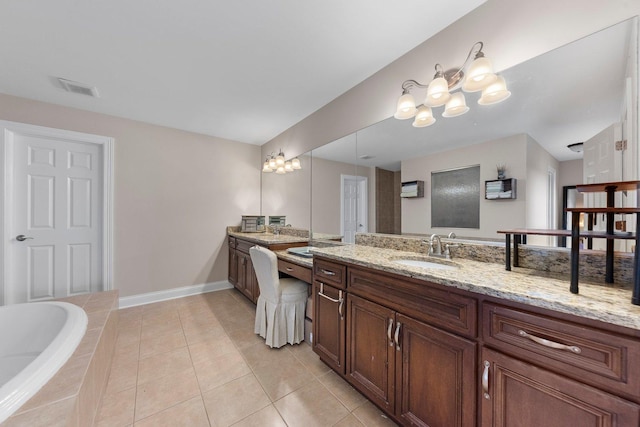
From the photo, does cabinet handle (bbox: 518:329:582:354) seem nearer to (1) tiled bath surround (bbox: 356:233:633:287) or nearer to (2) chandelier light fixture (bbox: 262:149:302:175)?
(1) tiled bath surround (bbox: 356:233:633:287)

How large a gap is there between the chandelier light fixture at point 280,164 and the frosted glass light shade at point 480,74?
2.10 m

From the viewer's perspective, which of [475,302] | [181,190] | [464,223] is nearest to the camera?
[475,302]

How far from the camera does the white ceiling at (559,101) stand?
104cm

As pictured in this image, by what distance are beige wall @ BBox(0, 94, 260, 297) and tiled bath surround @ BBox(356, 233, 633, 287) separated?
2.97 metres

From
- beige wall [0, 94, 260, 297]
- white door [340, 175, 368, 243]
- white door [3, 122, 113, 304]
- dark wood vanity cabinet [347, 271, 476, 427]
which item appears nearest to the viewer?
dark wood vanity cabinet [347, 271, 476, 427]

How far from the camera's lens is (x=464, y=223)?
A: 1540mm

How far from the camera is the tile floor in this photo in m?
1.36

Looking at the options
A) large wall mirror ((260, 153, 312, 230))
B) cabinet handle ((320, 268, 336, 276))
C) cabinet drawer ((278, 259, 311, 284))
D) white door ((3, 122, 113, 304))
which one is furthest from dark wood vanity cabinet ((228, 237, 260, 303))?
white door ((3, 122, 113, 304))

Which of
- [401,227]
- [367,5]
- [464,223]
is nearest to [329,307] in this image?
[401,227]

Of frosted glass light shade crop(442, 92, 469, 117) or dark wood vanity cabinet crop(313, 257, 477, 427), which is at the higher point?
frosted glass light shade crop(442, 92, 469, 117)

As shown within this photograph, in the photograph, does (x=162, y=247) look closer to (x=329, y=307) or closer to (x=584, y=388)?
(x=329, y=307)

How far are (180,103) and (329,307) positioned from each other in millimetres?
2597

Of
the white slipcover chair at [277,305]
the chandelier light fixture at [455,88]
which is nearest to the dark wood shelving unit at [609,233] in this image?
the chandelier light fixture at [455,88]

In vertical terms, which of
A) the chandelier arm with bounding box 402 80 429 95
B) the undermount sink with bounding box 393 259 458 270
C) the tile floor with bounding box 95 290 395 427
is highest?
the chandelier arm with bounding box 402 80 429 95
